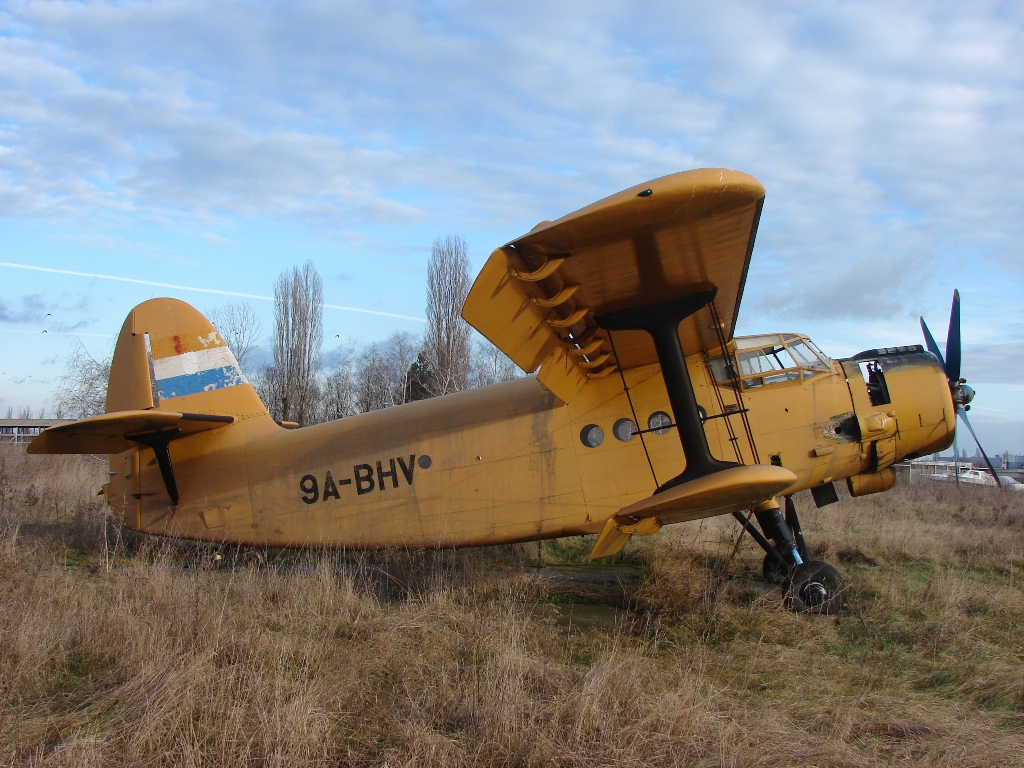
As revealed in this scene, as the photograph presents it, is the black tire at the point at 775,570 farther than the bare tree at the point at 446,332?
No

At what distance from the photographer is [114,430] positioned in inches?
276

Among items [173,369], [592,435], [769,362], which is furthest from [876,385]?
[173,369]

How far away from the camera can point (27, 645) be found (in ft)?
13.6

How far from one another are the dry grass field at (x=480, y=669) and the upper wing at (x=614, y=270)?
225cm

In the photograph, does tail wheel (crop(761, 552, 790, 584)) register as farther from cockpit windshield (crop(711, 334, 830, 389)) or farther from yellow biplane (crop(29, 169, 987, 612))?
cockpit windshield (crop(711, 334, 830, 389))

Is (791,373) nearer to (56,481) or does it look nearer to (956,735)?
(956,735)

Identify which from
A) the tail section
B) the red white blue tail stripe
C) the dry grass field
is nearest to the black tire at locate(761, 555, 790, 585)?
the dry grass field

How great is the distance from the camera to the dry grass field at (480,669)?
3.12 m

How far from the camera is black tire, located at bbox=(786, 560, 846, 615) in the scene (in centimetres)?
629

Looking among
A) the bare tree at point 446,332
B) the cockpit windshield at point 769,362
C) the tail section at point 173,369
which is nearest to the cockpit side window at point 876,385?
the cockpit windshield at point 769,362

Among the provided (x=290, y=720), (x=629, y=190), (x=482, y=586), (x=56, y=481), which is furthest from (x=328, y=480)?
(x=56, y=481)

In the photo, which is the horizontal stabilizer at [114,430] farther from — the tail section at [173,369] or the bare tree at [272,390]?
the bare tree at [272,390]

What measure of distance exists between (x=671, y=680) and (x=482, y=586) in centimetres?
280

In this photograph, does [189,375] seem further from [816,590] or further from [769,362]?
[816,590]
